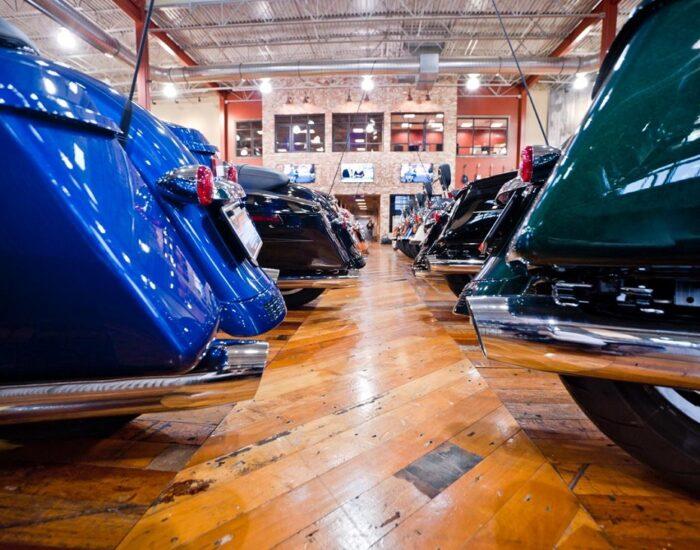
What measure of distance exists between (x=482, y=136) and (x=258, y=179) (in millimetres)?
16360

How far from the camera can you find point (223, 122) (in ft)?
55.8

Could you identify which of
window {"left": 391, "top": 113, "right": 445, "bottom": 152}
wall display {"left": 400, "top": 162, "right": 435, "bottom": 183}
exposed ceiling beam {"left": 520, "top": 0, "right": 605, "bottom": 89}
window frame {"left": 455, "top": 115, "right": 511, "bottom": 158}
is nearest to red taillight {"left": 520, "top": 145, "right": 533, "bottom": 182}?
exposed ceiling beam {"left": 520, "top": 0, "right": 605, "bottom": 89}

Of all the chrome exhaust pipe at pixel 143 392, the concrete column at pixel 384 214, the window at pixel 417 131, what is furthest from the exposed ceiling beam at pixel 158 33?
the chrome exhaust pipe at pixel 143 392

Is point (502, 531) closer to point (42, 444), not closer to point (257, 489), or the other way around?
point (257, 489)

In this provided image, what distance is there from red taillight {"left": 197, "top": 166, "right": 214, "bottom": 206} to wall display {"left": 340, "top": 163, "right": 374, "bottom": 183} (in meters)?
16.1

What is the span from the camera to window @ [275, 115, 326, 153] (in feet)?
54.4

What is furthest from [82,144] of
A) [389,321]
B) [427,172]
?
[427,172]

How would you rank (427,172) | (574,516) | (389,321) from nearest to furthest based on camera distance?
(574,516) < (389,321) < (427,172)

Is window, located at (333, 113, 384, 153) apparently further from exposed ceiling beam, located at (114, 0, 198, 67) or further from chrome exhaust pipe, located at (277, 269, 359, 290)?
chrome exhaust pipe, located at (277, 269, 359, 290)

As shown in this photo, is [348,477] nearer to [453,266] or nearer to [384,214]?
[453,266]

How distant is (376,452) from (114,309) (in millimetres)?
783

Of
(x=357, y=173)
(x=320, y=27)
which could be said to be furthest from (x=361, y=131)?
(x=320, y=27)

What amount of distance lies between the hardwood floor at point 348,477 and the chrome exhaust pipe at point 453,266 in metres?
1.52

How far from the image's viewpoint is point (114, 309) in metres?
0.77
